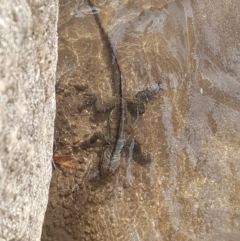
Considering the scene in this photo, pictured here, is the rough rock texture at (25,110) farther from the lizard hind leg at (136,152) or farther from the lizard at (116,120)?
the lizard hind leg at (136,152)

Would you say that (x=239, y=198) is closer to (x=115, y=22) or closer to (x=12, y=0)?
(x=115, y=22)

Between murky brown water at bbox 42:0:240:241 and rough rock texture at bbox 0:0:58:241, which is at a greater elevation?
rough rock texture at bbox 0:0:58:241

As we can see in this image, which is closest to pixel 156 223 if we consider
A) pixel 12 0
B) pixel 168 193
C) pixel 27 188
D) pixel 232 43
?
pixel 168 193

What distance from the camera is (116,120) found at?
15.7ft

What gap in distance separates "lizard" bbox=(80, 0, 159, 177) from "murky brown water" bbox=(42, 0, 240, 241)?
0.06 meters

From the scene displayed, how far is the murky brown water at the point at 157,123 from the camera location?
14.2ft

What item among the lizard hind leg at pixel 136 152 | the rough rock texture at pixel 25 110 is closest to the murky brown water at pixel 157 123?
the lizard hind leg at pixel 136 152

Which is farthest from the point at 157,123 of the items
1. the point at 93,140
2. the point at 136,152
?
the point at 93,140

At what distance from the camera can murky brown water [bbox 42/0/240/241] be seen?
432 centimetres

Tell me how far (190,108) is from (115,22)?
1380mm

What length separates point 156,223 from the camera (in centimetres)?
430

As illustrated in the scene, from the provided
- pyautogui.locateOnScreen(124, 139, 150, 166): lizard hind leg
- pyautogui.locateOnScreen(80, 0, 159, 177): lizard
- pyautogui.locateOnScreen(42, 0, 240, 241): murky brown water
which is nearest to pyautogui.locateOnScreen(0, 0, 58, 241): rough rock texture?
pyautogui.locateOnScreen(42, 0, 240, 241): murky brown water

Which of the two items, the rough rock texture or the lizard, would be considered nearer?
the rough rock texture

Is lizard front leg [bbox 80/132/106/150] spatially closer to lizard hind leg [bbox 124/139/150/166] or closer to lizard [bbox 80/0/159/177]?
lizard [bbox 80/0/159/177]
